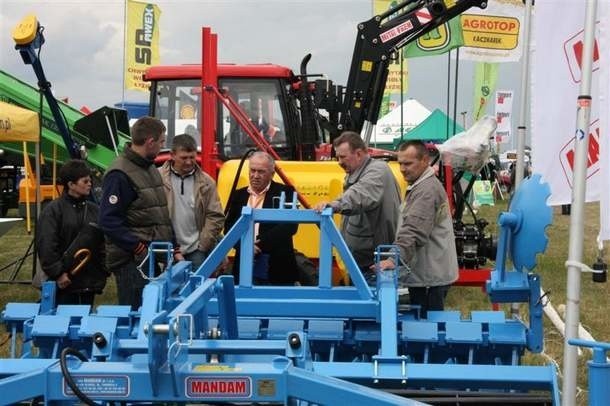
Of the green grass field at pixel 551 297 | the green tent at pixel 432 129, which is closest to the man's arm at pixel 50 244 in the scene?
the green grass field at pixel 551 297

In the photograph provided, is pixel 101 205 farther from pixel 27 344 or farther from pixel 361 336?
pixel 361 336

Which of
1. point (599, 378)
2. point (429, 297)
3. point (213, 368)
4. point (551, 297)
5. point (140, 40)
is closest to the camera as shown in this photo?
point (213, 368)

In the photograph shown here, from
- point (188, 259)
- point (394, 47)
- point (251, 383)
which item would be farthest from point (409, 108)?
point (251, 383)

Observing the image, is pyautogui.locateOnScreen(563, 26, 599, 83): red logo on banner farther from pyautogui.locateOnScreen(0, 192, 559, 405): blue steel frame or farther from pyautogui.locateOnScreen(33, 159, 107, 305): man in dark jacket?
pyautogui.locateOnScreen(33, 159, 107, 305): man in dark jacket

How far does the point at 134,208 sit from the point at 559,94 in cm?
241

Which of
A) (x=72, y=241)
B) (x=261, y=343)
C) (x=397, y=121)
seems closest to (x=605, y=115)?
(x=261, y=343)

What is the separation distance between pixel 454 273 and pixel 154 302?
6.37 feet

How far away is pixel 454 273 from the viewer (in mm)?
4863

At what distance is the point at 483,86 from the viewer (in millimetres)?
20141

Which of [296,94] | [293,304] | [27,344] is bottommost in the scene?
[27,344]

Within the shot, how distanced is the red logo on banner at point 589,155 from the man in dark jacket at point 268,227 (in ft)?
5.87

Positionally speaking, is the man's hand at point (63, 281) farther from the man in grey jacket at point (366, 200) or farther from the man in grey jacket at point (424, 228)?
the man in grey jacket at point (424, 228)

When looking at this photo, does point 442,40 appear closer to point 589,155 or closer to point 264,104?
point 264,104

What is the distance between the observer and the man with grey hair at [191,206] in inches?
202
